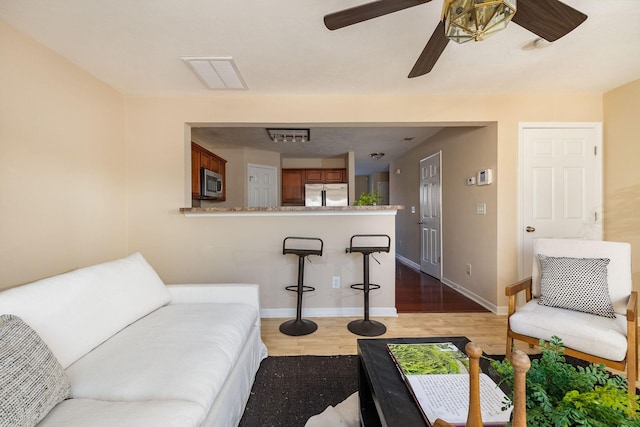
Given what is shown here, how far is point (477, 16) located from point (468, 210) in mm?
2782

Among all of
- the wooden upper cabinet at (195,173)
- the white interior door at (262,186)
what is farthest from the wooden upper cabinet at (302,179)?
the wooden upper cabinet at (195,173)

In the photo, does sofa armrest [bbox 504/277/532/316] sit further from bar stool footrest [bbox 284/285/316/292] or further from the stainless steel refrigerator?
the stainless steel refrigerator

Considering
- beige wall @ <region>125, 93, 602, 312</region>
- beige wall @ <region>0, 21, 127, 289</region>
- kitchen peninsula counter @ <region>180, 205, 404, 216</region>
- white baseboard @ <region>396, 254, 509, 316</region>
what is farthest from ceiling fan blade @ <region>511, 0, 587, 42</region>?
beige wall @ <region>0, 21, 127, 289</region>

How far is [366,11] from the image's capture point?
115 cm

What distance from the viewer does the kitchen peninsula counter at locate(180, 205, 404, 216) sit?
270cm

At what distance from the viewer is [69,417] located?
865mm

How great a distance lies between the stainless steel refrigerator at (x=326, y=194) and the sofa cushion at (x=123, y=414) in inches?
179

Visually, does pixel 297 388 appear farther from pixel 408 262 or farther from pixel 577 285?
pixel 408 262

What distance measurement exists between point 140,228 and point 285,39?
241cm

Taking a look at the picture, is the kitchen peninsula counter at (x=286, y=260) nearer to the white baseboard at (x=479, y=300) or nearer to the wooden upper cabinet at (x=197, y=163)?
the wooden upper cabinet at (x=197, y=163)

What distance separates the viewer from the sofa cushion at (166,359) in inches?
39.6

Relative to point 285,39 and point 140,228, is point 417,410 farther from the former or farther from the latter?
point 140,228

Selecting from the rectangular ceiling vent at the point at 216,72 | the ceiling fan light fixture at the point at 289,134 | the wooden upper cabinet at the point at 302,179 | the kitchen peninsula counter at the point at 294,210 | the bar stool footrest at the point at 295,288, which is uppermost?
the rectangular ceiling vent at the point at 216,72

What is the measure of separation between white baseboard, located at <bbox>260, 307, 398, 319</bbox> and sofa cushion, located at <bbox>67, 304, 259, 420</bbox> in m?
1.20
